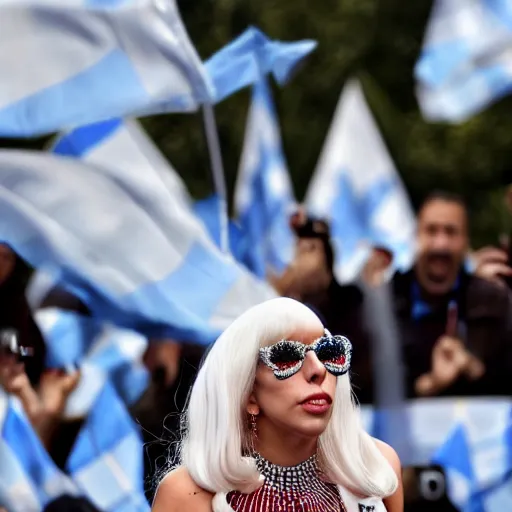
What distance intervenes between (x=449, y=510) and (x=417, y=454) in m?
0.47

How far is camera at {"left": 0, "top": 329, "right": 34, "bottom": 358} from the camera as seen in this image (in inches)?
276

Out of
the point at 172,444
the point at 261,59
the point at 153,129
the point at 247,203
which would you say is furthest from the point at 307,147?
the point at 172,444

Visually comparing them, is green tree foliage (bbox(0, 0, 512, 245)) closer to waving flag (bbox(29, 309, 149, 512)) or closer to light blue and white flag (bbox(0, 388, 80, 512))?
waving flag (bbox(29, 309, 149, 512))

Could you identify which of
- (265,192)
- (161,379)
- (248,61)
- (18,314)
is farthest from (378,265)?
(18,314)

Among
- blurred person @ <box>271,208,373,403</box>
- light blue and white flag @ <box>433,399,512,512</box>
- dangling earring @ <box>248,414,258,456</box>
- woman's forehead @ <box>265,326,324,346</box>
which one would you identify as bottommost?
light blue and white flag @ <box>433,399,512,512</box>

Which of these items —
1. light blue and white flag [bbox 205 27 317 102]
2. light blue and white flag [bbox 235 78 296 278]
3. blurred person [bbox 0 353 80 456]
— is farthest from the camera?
light blue and white flag [bbox 235 78 296 278]

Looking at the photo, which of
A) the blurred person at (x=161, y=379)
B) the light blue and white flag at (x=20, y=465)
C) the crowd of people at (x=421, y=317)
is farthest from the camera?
the crowd of people at (x=421, y=317)

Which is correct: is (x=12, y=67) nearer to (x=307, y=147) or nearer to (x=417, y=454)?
(x=417, y=454)

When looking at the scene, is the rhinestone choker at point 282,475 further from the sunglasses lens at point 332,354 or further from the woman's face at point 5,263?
the woman's face at point 5,263

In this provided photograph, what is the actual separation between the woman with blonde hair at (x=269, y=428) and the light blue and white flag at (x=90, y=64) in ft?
8.71

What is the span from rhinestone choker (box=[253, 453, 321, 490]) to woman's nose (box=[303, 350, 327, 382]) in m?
0.22

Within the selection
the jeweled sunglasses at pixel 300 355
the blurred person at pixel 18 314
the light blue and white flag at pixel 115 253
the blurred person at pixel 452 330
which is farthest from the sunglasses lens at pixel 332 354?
the blurred person at pixel 452 330

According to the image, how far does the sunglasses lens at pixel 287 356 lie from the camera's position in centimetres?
461

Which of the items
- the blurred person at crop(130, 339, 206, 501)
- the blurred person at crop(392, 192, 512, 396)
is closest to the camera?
the blurred person at crop(130, 339, 206, 501)
